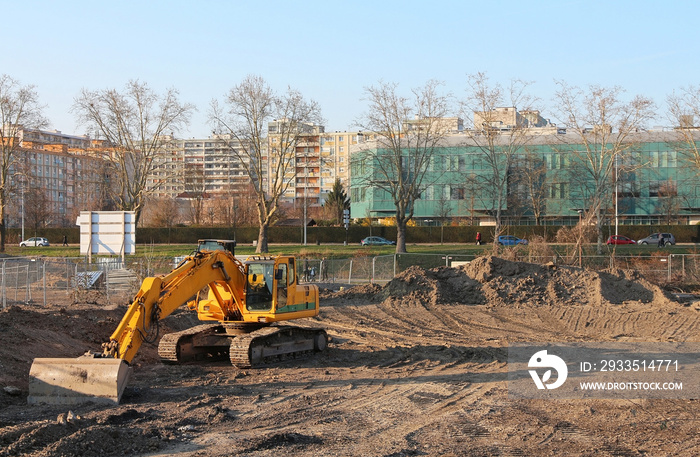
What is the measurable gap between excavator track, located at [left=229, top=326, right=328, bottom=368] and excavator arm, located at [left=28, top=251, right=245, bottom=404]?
1.73 m

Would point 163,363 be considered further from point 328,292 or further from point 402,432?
point 328,292

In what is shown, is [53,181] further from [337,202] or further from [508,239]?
[508,239]

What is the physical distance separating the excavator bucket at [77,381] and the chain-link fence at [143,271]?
1366cm

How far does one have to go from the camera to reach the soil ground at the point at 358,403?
26.8ft

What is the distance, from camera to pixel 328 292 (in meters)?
29.6

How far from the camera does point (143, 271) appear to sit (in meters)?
27.8

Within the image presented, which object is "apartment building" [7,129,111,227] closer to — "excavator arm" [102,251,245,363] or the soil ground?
the soil ground

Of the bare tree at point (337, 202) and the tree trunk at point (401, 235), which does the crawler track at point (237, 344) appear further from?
the bare tree at point (337, 202)

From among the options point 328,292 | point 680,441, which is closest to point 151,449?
point 680,441

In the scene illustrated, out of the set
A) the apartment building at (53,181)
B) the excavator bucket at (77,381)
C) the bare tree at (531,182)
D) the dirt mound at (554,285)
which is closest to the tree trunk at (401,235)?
the bare tree at (531,182)

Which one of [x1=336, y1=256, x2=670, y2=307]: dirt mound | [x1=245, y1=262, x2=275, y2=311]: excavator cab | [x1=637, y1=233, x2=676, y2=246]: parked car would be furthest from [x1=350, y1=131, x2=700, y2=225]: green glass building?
[x1=245, y1=262, x2=275, y2=311]: excavator cab

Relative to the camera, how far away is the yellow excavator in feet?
36.5

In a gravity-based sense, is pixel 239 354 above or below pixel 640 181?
below

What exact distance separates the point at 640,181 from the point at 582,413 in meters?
66.2
